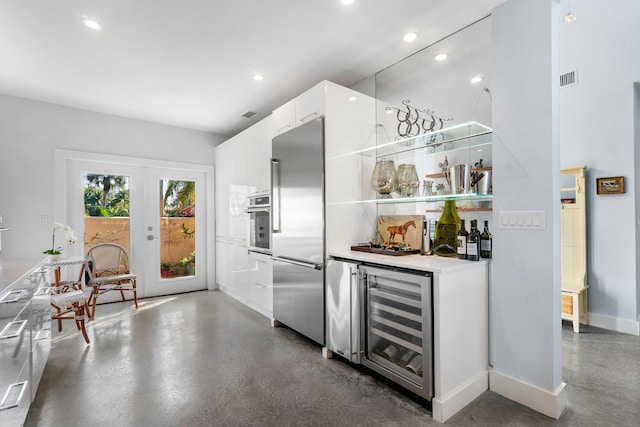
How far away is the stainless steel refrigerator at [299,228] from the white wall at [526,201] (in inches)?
50.5

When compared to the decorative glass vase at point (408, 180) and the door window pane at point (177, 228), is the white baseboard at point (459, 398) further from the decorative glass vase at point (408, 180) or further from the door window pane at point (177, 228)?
the door window pane at point (177, 228)

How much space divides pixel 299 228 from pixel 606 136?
3292mm

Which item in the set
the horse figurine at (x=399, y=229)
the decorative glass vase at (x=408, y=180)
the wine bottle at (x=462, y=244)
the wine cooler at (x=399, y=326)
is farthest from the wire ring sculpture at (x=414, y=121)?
the wine cooler at (x=399, y=326)

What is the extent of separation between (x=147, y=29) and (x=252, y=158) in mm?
Result: 1633

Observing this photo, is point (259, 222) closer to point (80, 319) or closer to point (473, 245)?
point (80, 319)

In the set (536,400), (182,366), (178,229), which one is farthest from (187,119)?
(536,400)

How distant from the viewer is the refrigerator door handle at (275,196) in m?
3.05

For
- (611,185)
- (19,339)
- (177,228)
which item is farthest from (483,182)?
(177,228)

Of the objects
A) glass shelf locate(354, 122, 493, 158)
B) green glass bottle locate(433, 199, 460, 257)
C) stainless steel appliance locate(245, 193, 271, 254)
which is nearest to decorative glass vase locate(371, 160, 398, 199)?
glass shelf locate(354, 122, 493, 158)

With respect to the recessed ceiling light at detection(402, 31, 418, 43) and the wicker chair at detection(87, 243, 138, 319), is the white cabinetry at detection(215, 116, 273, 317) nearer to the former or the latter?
the wicker chair at detection(87, 243, 138, 319)

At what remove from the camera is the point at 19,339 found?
59.7 inches

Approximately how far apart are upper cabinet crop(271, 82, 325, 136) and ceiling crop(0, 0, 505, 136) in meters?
0.34

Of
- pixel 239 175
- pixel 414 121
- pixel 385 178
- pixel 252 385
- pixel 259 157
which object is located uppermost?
pixel 414 121

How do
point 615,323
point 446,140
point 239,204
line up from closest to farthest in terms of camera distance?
point 446,140
point 615,323
point 239,204
